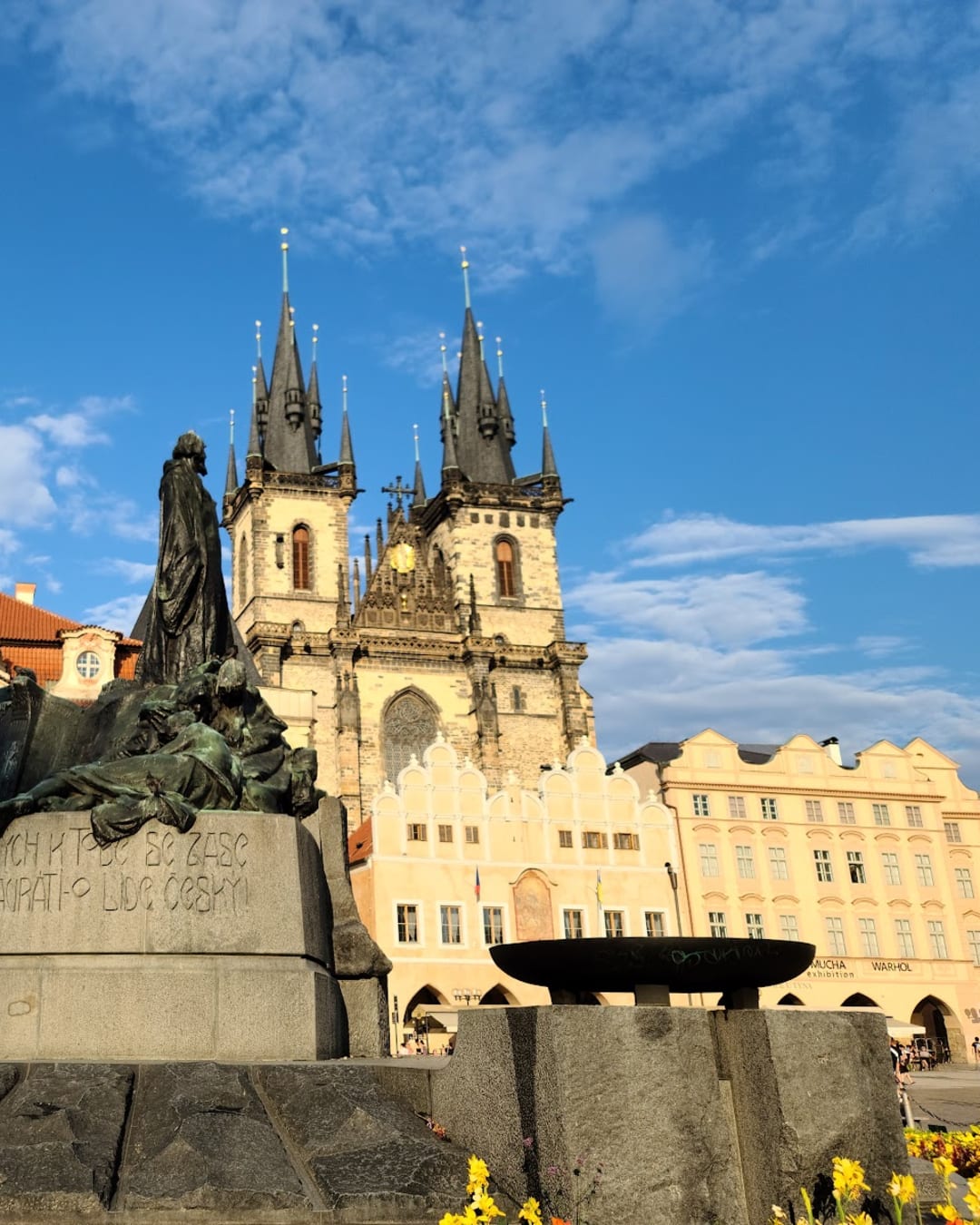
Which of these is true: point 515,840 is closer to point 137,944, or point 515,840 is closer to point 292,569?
point 292,569

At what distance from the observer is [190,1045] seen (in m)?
5.89

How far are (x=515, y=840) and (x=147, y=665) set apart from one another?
27932 mm

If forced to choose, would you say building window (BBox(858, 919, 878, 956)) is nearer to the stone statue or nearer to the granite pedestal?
the stone statue

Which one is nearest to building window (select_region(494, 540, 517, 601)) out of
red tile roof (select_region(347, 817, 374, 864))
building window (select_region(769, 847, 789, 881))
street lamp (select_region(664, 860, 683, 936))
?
red tile roof (select_region(347, 817, 374, 864))

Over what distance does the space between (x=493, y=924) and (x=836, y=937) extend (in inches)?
427

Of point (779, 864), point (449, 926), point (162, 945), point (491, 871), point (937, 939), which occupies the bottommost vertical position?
point (162, 945)

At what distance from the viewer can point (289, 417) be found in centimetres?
6112

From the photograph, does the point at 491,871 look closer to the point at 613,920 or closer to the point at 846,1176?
the point at 613,920

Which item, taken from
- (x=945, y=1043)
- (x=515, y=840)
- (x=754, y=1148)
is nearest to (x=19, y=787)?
(x=754, y=1148)

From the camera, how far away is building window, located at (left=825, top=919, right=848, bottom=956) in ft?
125

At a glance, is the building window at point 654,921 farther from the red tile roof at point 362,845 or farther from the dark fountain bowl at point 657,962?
Answer: the dark fountain bowl at point 657,962

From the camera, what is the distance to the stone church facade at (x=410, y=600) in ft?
171

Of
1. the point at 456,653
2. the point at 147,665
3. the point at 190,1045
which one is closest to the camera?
the point at 190,1045

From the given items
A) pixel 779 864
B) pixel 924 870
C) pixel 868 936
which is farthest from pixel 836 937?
pixel 924 870
